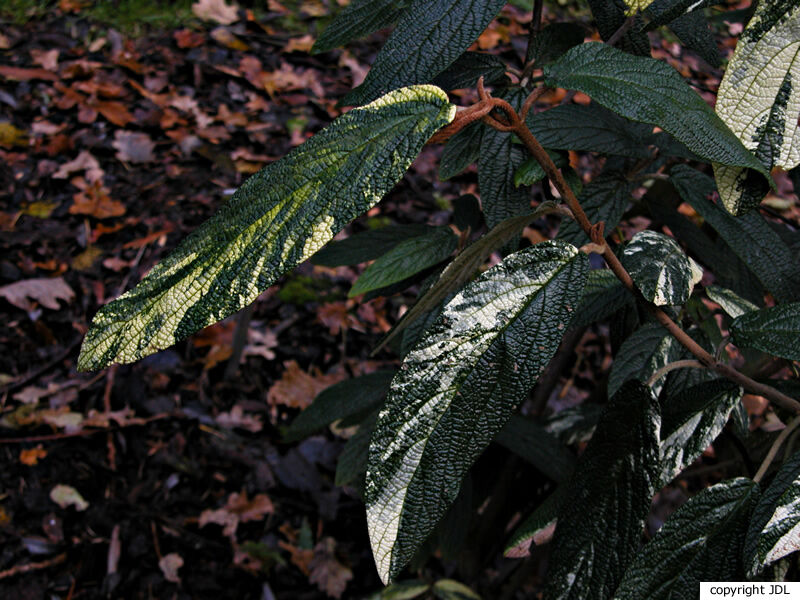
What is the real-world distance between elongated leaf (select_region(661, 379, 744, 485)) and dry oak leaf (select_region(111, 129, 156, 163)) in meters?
2.40

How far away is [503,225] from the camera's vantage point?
630 millimetres

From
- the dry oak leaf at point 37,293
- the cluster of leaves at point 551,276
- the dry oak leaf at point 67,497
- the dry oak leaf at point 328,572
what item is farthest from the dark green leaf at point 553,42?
the dry oak leaf at point 37,293

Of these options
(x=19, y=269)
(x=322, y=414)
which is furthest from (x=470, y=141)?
(x=19, y=269)

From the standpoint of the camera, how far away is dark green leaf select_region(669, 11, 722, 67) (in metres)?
0.86

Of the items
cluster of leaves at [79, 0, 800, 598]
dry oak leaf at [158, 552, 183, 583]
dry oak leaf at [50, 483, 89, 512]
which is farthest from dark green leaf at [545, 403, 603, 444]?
dry oak leaf at [50, 483, 89, 512]

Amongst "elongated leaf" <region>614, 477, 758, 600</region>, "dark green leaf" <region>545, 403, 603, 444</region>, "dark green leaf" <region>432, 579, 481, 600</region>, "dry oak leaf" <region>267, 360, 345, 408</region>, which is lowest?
"dry oak leaf" <region>267, 360, 345, 408</region>

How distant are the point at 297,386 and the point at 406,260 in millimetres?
1352

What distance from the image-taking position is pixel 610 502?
0.71m

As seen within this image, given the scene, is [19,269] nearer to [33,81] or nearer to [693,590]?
[33,81]

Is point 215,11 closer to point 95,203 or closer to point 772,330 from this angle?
point 95,203

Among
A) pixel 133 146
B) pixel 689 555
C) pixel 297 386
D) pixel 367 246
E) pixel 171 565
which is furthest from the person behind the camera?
pixel 133 146

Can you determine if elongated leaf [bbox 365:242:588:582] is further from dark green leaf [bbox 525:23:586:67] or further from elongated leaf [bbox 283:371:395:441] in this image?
elongated leaf [bbox 283:371:395:441]

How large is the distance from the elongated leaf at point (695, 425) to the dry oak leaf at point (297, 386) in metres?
1.42

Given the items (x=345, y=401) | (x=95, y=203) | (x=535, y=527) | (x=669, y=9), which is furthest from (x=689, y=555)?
(x=95, y=203)
